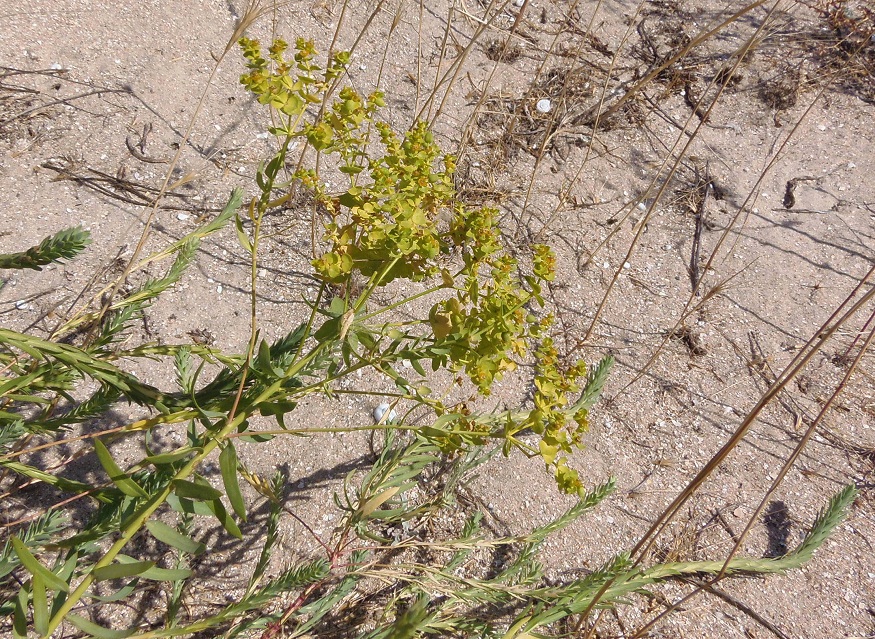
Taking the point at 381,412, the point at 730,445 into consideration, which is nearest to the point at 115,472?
the point at 730,445

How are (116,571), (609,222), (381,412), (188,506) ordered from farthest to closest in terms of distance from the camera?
1. (609,222)
2. (381,412)
3. (188,506)
4. (116,571)

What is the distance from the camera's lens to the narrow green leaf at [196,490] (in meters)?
0.65

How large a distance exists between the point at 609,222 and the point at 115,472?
164 centimetres

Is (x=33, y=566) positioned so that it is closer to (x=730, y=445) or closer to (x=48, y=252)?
(x=48, y=252)

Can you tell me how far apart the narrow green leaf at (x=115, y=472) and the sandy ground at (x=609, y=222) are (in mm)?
600

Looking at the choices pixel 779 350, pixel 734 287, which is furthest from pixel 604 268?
pixel 779 350

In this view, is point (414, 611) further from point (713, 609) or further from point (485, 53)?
point (485, 53)

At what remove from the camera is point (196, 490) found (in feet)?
2.15

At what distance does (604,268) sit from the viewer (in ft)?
6.26

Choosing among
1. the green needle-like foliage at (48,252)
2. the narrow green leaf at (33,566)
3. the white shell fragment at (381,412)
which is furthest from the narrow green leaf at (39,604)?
the white shell fragment at (381,412)

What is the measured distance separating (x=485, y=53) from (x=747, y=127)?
98 centimetres

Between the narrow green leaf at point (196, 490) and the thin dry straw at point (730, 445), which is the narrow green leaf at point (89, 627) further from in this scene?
the thin dry straw at point (730, 445)

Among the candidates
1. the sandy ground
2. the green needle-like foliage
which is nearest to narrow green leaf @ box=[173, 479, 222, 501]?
the green needle-like foliage

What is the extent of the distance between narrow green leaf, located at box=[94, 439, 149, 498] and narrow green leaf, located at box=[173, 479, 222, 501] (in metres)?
0.06
